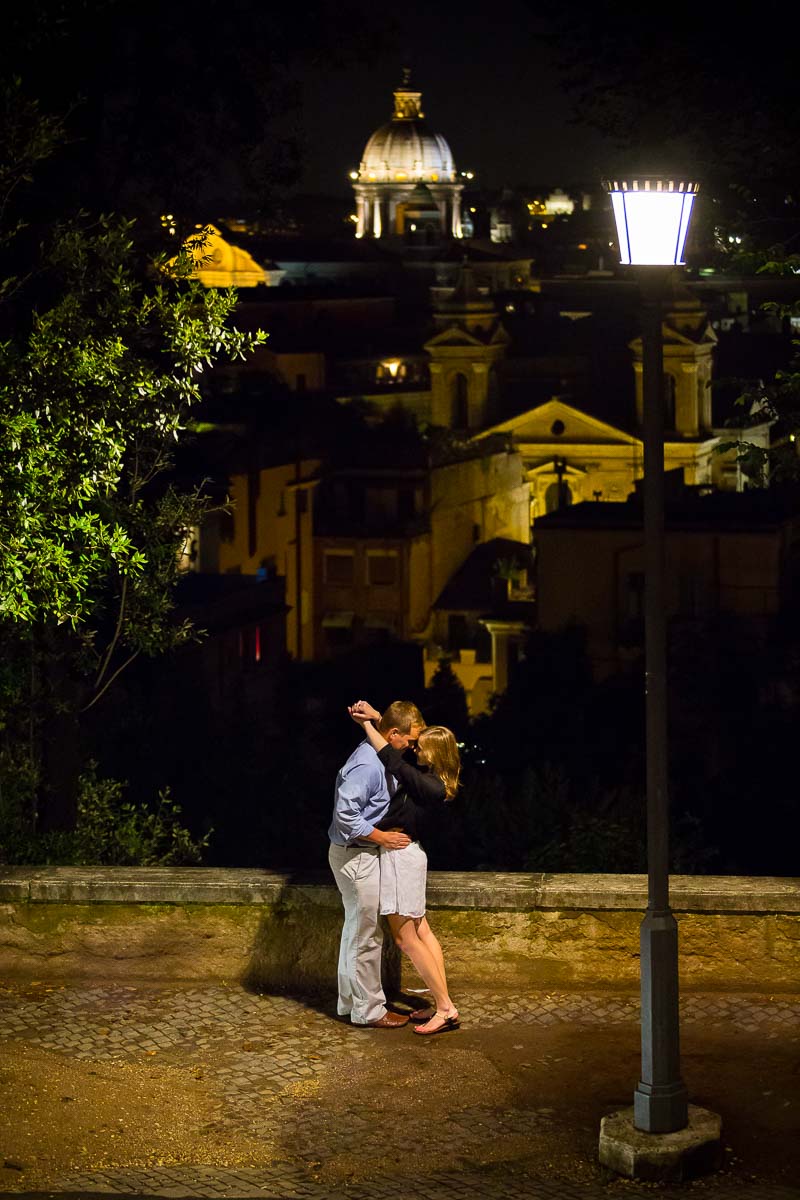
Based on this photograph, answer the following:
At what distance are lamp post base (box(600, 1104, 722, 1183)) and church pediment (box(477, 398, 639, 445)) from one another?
8588 cm

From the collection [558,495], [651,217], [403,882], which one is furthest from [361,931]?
[558,495]

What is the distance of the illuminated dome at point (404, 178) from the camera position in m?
176

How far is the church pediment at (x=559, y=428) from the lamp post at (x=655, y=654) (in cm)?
8541

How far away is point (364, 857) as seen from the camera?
9.26m

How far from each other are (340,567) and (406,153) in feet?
357

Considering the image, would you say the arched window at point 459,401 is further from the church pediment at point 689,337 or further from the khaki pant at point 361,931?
the khaki pant at point 361,931

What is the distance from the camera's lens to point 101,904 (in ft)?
32.7

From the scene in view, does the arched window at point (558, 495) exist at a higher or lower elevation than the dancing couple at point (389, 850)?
higher

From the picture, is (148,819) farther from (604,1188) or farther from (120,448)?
(604,1188)

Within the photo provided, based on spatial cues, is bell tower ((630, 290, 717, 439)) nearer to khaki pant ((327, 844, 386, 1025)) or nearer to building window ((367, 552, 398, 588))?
building window ((367, 552, 398, 588))

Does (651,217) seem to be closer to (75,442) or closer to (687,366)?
(75,442)

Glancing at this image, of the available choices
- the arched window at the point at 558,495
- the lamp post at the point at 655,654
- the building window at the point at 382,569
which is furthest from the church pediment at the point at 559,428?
the lamp post at the point at 655,654

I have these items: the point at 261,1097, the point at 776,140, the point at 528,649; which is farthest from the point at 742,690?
the point at 261,1097

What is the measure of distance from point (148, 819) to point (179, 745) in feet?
22.0
